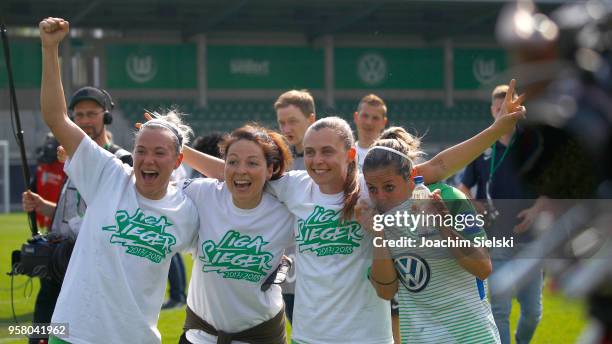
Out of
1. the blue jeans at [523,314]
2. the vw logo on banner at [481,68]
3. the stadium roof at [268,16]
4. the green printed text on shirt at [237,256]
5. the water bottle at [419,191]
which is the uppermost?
the stadium roof at [268,16]

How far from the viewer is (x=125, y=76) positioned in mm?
28875

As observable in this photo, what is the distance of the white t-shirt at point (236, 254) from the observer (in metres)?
3.72

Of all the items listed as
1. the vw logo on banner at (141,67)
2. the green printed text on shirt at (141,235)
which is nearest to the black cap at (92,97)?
the green printed text on shirt at (141,235)

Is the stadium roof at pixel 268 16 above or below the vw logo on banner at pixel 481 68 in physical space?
above

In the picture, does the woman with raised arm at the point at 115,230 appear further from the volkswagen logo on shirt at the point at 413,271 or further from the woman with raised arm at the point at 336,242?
the volkswagen logo on shirt at the point at 413,271

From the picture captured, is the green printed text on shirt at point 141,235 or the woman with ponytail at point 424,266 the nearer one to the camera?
the woman with ponytail at point 424,266

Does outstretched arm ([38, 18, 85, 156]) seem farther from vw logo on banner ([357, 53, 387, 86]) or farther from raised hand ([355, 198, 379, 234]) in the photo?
vw logo on banner ([357, 53, 387, 86])

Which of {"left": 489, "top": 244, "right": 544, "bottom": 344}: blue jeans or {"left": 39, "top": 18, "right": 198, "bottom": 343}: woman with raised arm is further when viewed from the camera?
{"left": 489, "top": 244, "right": 544, "bottom": 344}: blue jeans

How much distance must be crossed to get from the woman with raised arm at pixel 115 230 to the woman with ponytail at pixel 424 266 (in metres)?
0.85

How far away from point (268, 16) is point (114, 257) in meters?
26.7

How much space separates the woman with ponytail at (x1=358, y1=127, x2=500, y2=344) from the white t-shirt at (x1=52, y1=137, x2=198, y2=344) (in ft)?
2.80

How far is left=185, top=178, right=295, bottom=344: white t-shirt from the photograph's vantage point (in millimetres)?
3723

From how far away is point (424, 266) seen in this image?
339cm

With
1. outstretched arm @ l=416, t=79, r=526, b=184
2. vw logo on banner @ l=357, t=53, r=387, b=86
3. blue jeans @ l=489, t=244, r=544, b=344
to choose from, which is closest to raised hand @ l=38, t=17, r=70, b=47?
outstretched arm @ l=416, t=79, r=526, b=184
